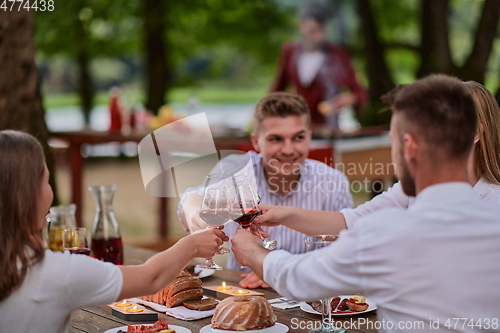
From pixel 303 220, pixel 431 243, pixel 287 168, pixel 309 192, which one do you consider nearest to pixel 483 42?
pixel 309 192

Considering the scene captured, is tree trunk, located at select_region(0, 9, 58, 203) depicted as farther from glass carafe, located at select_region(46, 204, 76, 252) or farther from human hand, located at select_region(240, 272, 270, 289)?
human hand, located at select_region(240, 272, 270, 289)

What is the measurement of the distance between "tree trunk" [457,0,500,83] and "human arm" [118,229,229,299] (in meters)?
5.38

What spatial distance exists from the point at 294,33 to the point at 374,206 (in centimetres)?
1110

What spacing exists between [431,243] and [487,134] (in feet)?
3.59

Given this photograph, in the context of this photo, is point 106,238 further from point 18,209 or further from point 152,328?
point 18,209

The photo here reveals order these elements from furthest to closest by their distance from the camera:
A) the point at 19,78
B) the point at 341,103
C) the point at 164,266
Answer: the point at 341,103 < the point at 19,78 < the point at 164,266

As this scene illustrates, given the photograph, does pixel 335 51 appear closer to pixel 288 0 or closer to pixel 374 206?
pixel 374 206

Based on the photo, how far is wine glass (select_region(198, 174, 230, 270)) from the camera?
220 cm

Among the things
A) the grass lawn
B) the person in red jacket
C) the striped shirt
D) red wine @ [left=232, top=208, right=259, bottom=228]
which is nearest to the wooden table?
red wine @ [left=232, top=208, right=259, bottom=228]

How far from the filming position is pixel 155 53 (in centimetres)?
1281

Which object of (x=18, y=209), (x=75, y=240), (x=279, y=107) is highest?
(x=279, y=107)

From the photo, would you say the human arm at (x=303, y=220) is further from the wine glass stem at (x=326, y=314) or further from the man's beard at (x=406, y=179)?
the man's beard at (x=406, y=179)

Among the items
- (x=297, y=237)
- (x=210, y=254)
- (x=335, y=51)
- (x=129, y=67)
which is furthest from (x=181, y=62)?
(x=210, y=254)

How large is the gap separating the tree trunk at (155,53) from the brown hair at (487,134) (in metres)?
10.7
